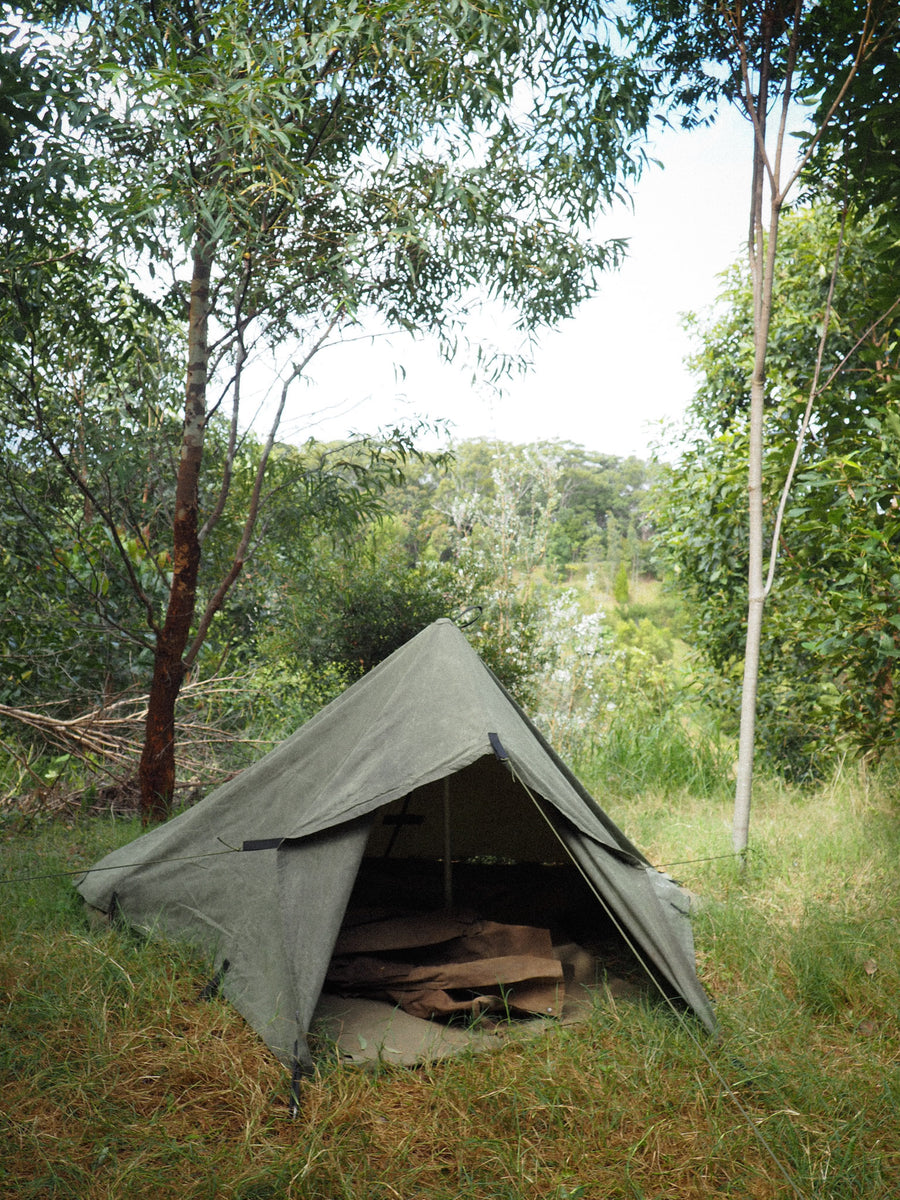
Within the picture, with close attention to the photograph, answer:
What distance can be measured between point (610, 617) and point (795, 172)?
432 inches

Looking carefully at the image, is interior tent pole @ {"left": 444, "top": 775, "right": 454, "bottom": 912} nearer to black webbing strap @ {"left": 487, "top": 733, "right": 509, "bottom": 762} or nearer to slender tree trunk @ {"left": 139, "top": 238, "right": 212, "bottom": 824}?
black webbing strap @ {"left": 487, "top": 733, "right": 509, "bottom": 762}

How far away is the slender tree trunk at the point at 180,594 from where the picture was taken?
4246 mm

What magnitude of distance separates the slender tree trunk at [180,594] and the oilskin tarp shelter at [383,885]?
1227mm

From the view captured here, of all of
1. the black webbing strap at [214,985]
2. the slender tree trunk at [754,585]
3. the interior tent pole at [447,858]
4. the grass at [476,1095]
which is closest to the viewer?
the grass at [476,1095]

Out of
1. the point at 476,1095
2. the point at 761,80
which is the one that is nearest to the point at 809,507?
the point at 761,80

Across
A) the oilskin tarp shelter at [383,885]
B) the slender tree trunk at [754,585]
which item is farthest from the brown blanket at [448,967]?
the slender tree trunk at [754,585]

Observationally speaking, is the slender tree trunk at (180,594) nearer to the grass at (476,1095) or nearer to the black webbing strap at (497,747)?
the grass at (476,1095)

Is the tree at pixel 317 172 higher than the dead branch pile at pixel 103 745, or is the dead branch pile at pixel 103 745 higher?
the tree at pixel 317 172

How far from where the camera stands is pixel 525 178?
4.39 m

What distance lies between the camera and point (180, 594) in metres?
4.25

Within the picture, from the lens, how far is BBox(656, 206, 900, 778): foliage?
347 cm

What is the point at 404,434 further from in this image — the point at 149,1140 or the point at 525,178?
the point at 149,1140

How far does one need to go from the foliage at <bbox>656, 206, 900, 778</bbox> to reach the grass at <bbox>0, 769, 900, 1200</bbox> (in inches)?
51.0

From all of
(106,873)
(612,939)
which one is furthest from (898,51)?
(106,873)
